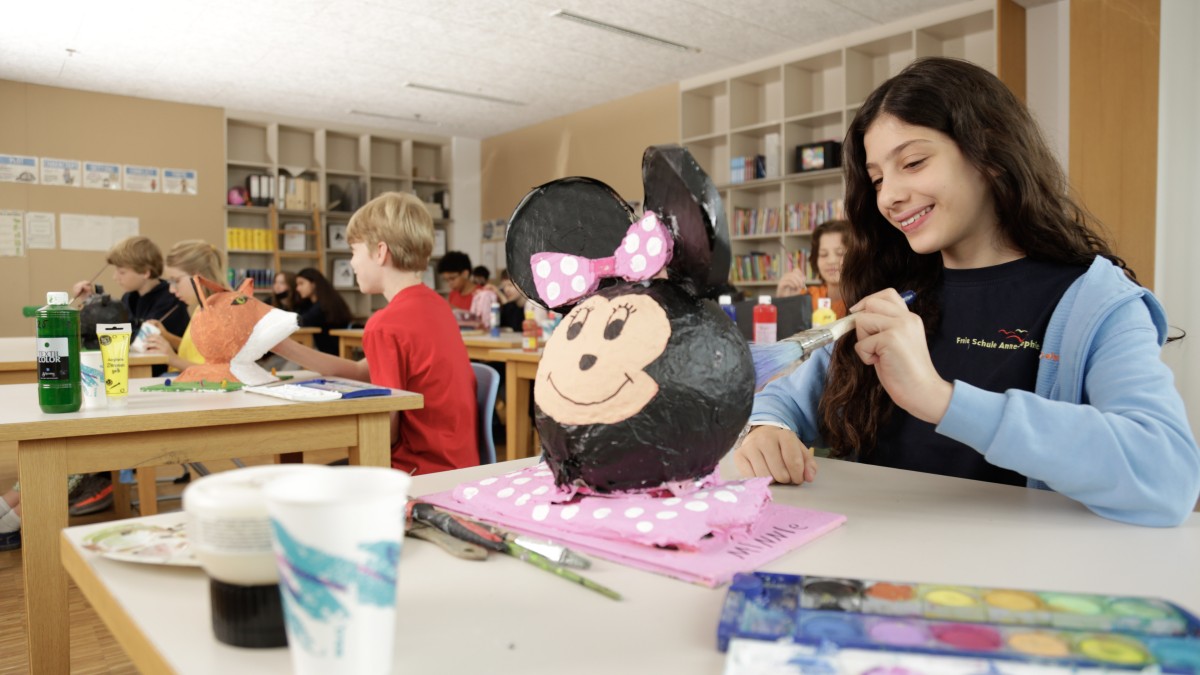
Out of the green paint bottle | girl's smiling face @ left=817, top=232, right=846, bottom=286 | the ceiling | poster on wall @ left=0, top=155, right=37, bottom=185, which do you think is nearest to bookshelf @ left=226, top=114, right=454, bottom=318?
the ceiling

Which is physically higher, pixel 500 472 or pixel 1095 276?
pixel 1095 276

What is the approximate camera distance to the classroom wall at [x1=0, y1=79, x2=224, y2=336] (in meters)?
6.74

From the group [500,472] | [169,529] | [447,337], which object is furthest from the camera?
[447,337]

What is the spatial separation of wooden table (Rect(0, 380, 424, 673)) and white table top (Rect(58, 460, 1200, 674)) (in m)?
0.91

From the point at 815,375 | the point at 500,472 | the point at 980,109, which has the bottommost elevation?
the point at 500,472

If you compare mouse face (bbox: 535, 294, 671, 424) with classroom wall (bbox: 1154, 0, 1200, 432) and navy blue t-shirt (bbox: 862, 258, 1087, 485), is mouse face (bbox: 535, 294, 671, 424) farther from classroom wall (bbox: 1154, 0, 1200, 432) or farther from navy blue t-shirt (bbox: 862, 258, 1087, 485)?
classroom wall (bbox: 1154, 0, 1200, 432)

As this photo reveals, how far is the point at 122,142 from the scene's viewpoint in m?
7.14

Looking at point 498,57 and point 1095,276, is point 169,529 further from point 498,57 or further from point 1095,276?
point 498,57

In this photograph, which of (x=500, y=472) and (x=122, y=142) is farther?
(x=122, y=142)

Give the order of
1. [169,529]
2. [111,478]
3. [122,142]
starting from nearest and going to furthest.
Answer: [169,529], [111,478], [122,142]

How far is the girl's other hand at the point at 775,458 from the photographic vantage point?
1008mm

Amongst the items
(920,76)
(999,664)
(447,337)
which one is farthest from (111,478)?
(999,664)

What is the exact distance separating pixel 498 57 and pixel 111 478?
Answer: 156 inches

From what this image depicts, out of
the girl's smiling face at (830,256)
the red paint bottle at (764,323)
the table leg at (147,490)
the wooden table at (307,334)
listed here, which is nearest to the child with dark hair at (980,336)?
the red paint bottle at (764,323)
